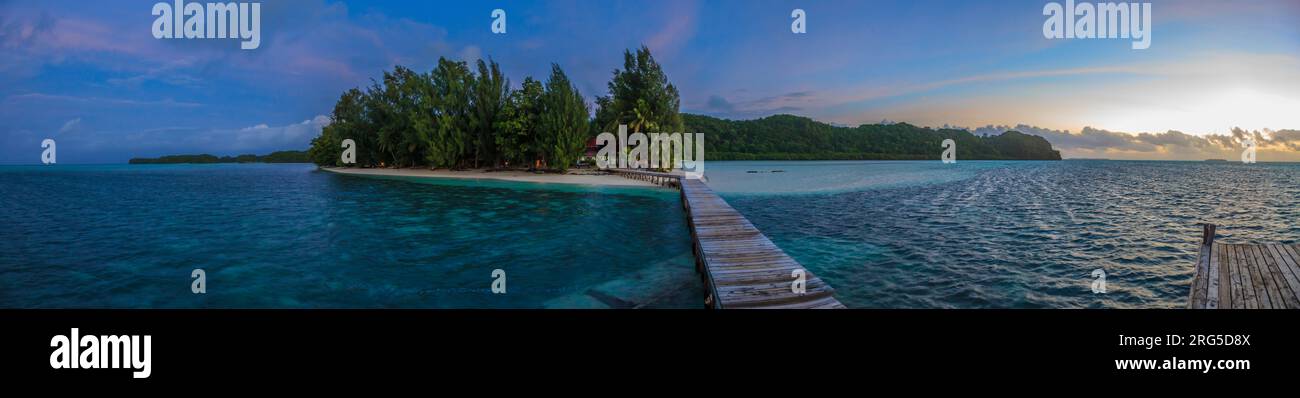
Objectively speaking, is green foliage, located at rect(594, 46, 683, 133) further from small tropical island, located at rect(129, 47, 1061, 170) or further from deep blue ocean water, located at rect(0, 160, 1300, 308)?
deep blue ocean water, located at rect(0, 160, 1300, 308)

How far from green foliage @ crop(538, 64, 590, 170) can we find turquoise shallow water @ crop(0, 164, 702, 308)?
79.3 ft

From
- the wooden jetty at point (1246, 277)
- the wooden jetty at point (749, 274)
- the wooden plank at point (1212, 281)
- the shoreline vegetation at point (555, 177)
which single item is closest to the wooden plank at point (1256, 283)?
the wooden jetty at point (1246, 277)

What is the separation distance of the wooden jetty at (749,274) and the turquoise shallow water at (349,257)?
1010 mm

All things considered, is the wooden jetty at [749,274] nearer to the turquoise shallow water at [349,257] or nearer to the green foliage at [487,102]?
the turquoise shallow water at [349,257]

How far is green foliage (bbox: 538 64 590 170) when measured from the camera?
47.1m

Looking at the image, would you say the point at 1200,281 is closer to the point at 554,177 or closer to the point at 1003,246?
the point at 1003,246

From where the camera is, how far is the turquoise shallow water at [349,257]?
30.3 feet

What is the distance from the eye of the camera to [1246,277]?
8.18 m
